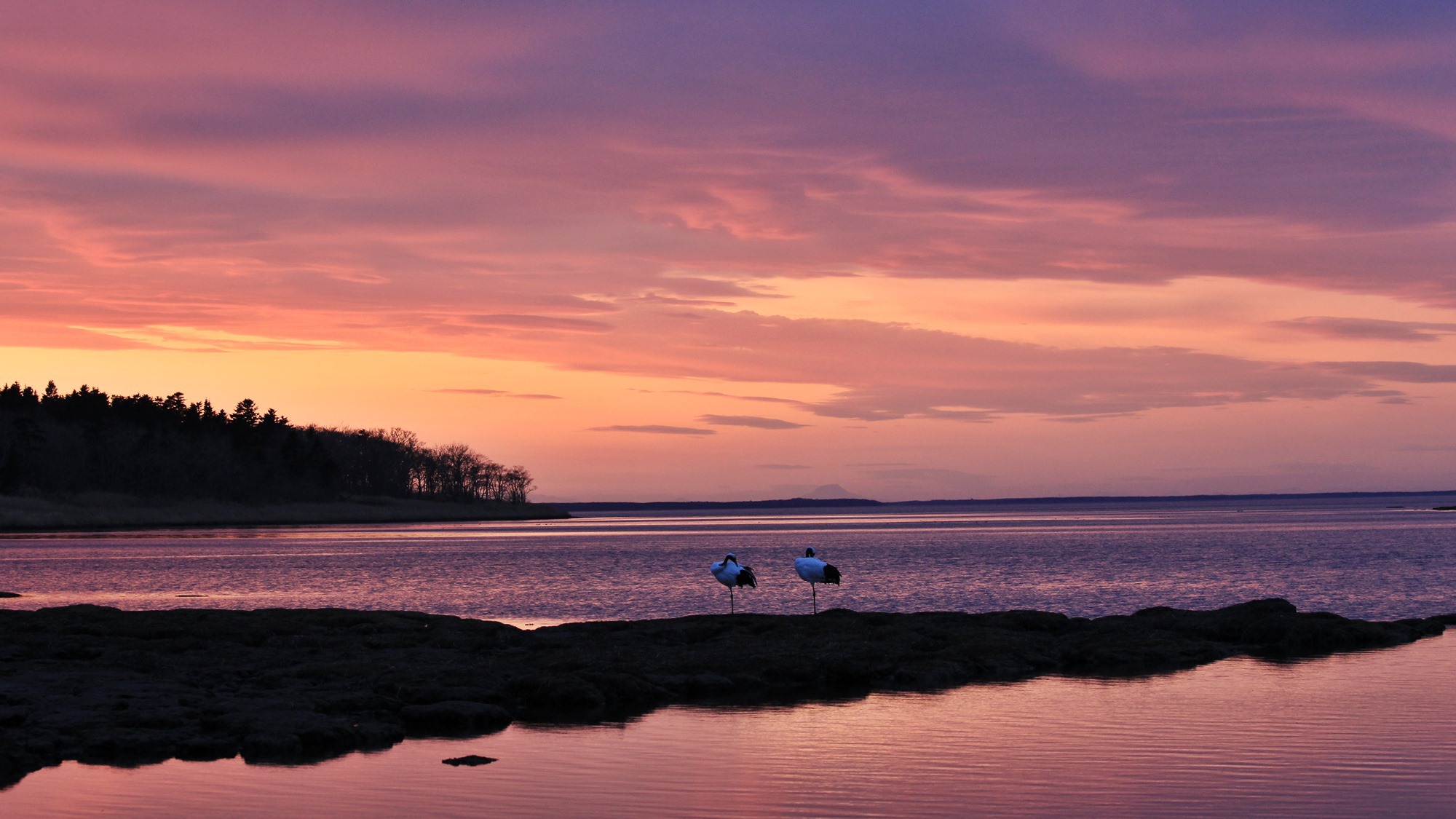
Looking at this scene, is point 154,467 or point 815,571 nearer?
point 815,571

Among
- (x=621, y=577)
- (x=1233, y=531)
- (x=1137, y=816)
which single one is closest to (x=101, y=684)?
(x=1137, y=816)

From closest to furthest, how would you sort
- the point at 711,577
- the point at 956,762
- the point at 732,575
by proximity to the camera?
the point at 956,762
the point at 732,575
the point at 711,577

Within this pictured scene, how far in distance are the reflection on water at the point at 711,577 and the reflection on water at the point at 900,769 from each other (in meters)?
19.2

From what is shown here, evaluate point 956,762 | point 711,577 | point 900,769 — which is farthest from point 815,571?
point 711,577

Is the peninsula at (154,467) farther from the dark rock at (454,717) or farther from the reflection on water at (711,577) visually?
the dark rock at (454,717)

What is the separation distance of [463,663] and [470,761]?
792cm

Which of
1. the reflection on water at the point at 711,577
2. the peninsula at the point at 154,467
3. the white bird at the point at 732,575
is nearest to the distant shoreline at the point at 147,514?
the peninsula at the point at 154,467

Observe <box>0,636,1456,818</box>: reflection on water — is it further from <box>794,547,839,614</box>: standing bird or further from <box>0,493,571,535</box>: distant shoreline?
<box>0,493,571,535</box>: distant shoreline

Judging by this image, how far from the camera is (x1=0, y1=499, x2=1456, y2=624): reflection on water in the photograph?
43.7 m

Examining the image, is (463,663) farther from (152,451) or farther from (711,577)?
(152,451)

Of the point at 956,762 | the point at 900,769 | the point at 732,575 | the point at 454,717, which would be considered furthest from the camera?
the point at 732,575

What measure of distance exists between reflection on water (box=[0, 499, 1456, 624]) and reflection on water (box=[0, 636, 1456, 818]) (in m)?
19.2

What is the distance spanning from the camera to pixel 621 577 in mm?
59844

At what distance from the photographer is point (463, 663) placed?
959 inches
